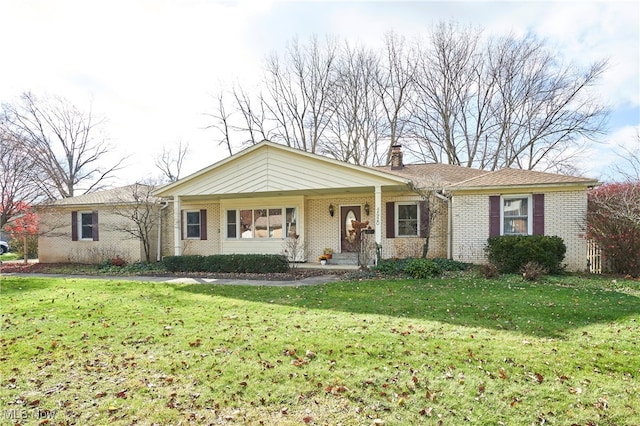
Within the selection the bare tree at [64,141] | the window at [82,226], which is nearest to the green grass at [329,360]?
the window at [82,226]

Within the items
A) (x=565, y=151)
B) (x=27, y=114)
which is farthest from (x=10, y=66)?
(x=565, y=151)

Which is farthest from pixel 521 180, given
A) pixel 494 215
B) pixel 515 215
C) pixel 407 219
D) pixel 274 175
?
pixel 274 175

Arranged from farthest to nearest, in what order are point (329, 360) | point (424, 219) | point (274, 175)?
point (424, 219), point (274, 175), point (329, 360)

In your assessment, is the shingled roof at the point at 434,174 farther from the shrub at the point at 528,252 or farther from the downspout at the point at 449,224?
the shrub at the point at 528,252

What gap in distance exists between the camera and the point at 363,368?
407cm

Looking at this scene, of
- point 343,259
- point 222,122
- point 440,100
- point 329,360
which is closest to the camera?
point 329,360

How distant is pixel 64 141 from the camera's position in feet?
97.2

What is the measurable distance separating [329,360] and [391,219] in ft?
32.8

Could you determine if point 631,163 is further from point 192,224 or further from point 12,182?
point 12,182

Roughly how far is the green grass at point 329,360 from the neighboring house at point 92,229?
8.93m

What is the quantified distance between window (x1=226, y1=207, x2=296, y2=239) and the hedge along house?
0.04 metres

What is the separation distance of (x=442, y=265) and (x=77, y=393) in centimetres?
1019

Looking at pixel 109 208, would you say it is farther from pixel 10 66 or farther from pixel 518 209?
pixel 518 209

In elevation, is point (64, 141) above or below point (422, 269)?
above
